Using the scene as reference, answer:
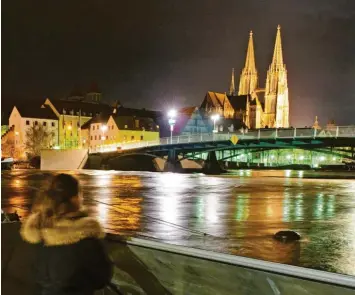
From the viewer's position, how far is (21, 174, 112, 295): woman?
13.9ft

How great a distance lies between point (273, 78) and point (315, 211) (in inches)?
6632

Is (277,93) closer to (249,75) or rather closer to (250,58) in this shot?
(249,75)

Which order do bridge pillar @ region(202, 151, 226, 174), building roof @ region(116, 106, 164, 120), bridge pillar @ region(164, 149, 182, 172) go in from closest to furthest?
bridge pillar @ region(164, 149, 182, 172) < bridge pillar @ region(202, 151, 226, 174) < building roof @ region(116, 106, 164, 120)

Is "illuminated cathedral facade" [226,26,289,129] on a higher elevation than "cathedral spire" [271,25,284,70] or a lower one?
lower

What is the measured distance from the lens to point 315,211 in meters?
18.5

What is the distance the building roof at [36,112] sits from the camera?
123312mm

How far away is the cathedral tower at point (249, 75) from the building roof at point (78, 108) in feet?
218

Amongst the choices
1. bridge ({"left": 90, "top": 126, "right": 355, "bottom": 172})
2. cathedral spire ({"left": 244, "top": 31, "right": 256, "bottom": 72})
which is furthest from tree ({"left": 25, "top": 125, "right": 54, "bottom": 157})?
cathedral spire ({"left": 244, "top": 31, "right": 256, "bottom": 72})

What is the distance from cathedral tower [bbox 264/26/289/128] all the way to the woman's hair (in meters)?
180

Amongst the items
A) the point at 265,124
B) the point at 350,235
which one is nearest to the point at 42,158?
the point at 350,235

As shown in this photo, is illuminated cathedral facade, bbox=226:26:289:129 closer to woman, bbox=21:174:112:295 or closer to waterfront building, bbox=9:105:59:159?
waterfront building, bbox=9:105:59:159

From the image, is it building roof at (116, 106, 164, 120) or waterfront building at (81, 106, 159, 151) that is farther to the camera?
building roof at (116, 106, 164, 120)

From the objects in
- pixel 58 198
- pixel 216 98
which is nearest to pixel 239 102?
pixel 216 98

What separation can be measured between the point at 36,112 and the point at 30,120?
4423mm
